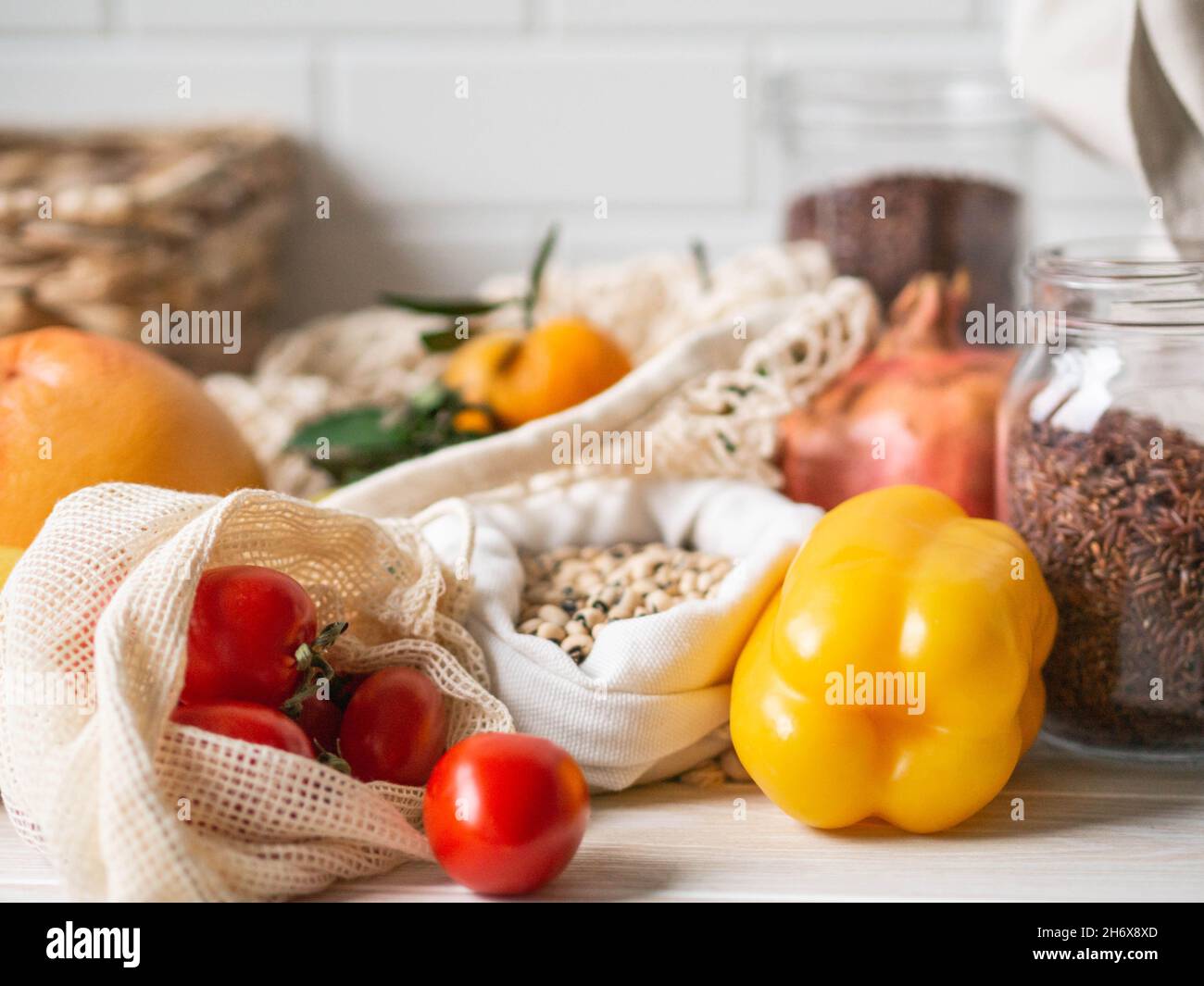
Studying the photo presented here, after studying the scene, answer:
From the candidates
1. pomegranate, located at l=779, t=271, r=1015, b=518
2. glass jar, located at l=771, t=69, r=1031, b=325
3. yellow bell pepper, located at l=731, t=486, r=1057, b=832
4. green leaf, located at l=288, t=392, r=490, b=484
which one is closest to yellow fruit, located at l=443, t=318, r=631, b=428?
green leaf, located at l=288, t=392, r=490, b=484

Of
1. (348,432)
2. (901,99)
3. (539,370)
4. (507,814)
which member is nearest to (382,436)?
(348,432)

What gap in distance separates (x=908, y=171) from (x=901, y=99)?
7cm

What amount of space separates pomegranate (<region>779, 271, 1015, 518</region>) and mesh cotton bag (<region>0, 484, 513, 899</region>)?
0.35m

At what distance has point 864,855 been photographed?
0.61 metres

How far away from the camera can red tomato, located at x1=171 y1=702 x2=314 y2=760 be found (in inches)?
22.3

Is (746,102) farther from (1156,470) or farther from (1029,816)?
(1029,816)

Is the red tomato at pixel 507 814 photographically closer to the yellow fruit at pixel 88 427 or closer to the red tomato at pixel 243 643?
the red tomato at pixel 243 643

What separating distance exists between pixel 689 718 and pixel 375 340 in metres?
0.69

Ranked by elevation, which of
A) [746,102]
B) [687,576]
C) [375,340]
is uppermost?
[746,102]

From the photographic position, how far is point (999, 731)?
24.4 inches

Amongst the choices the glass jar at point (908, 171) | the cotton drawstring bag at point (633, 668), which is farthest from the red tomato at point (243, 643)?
the glass jar at point (908, 171)

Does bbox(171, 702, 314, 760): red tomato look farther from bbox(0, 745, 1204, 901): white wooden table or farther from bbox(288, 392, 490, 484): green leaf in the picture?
bbox(288, 392, 490, 484): green leaf
